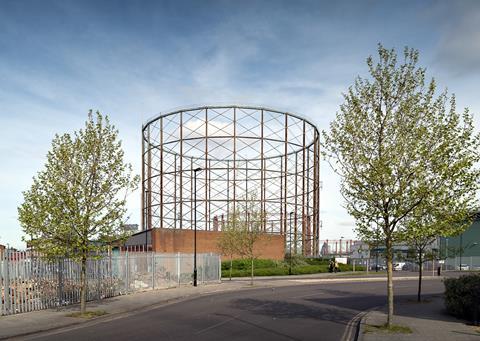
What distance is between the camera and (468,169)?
1445cm

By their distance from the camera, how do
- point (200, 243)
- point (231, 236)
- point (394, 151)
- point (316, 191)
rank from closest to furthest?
point (394, 151), point (231, 236), point (200, 243), point (316, 191)

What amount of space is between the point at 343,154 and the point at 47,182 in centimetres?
1091

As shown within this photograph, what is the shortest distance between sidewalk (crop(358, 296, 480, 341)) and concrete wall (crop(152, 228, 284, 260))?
33.6 m

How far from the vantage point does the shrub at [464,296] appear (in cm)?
1684

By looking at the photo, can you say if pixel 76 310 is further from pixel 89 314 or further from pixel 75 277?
pixel 75 277

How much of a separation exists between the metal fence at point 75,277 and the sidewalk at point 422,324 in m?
12.8

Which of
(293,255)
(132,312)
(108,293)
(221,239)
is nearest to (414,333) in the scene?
(132,312)

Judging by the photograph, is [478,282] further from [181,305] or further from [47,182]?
[47,182]

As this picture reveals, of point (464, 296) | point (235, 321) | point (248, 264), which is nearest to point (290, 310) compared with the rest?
point (235, 321)

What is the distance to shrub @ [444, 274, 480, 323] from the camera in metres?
16.8

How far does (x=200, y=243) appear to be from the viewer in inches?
2269

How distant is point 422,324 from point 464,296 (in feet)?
6.93

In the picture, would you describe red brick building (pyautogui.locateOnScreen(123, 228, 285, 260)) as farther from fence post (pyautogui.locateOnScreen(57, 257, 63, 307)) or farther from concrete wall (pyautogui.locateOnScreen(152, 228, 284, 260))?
fence post (pyautogui.locateOnScreen(57, 257, 63, 307))

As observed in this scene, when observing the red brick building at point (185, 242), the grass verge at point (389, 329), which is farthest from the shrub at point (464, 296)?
the red brick building at point (185, 242)
